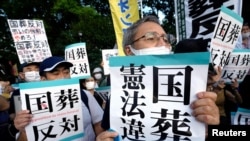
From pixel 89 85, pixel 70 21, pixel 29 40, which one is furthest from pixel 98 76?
pixel 70 21

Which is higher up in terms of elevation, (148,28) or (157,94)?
(148,28)

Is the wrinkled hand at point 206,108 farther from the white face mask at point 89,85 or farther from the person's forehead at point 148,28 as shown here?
the white face mask at point 89,85

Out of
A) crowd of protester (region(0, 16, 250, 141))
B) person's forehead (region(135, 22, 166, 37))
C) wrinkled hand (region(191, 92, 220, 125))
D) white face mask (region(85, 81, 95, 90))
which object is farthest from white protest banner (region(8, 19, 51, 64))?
wrinkled hand (region(191, 92, 220, 125))

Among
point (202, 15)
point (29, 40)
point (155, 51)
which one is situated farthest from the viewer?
point (29, 40)

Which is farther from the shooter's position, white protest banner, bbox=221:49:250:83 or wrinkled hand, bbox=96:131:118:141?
white protest banner, bbox=221:49:250:83

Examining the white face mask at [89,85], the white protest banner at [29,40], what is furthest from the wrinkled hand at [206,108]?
the white protest banner at [29,40]

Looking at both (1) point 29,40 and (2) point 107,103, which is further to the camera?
(1) point 29,40

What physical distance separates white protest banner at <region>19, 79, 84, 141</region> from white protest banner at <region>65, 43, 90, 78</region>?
2.77 metres

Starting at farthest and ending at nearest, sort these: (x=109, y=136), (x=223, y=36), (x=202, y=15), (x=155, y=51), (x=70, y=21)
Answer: (x=70, y=21) < (x=202, y=15) < (x=223, y=36) < (x=155, y=51) < (x=109, y=136)

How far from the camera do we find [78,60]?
196 inches

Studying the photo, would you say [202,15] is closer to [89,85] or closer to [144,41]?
[144,41]

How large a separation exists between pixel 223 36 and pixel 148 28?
2.23ft

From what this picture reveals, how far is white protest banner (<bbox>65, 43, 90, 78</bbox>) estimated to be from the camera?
16.2ft

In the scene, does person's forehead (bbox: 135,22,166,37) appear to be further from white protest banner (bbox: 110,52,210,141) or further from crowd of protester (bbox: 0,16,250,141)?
white protest banner (bbox: 110,52,210,141)
